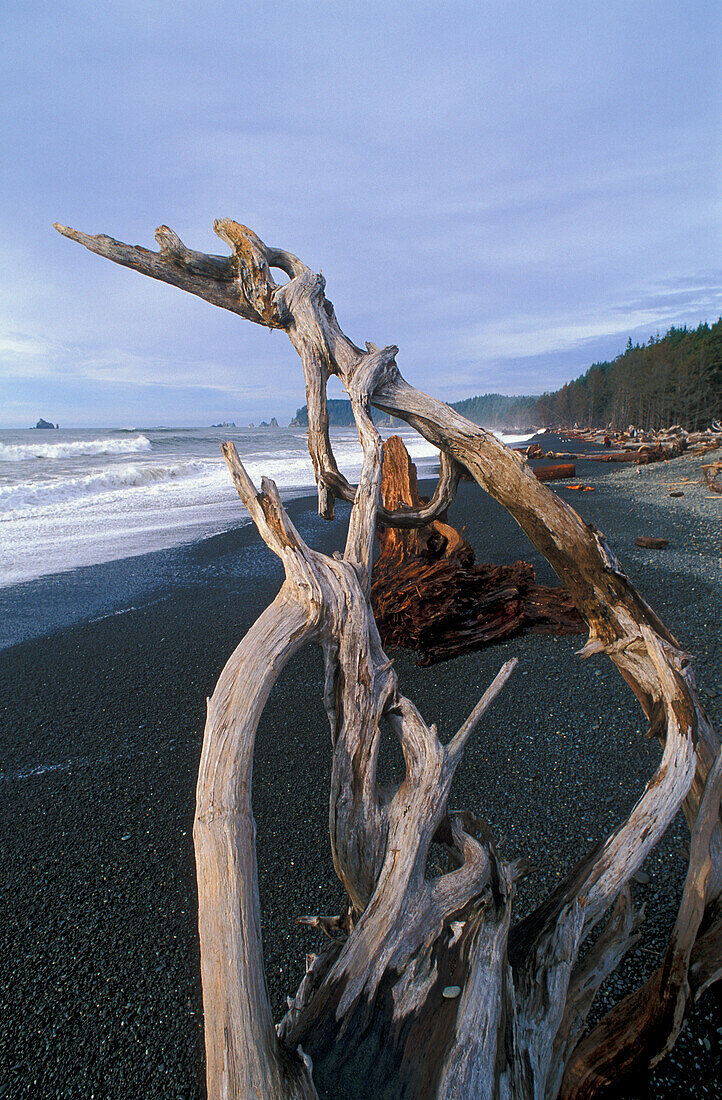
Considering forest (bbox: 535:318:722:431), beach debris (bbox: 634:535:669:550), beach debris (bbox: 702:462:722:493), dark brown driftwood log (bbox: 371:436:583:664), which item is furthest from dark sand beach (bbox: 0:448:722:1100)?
forest (bbox: 535:318:722:431)

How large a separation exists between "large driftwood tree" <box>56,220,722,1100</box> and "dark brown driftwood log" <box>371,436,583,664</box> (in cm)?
210

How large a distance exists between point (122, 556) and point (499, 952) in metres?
7.73

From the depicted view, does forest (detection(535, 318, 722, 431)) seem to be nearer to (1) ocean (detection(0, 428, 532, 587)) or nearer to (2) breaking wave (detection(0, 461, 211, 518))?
(1) ocean (detection(0, 428, 532, 587))

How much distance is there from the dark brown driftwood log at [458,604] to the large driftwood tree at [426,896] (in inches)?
82.7

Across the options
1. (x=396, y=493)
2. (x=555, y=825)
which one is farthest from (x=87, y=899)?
(x=396, y=493)

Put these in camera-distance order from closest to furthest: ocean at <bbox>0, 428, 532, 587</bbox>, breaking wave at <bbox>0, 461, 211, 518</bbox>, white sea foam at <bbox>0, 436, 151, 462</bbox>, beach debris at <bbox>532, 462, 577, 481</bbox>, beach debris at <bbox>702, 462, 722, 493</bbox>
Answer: ocean at <bbox>0, 428, 532, 587</bbox> < beach debris at <bbox>702, 462, 722, 493</bbox> < breaking wave at <bbox>0, 461, 211, 518</bbox> < beach debris at <bbox>532, 462, 577, 481</bbox> < white sea foam at <bbox>0, 436, 151, 462</bbox>

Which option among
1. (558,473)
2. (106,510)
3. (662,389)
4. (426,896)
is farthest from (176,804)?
(662,389)

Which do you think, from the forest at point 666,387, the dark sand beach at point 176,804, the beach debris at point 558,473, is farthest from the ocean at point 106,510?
the forest at point 666,387

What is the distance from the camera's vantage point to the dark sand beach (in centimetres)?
161

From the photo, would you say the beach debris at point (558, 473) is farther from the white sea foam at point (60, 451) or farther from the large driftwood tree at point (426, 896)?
the white sea foam at point (60, 451)

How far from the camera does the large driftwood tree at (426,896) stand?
1097mm

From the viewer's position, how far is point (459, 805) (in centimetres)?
256

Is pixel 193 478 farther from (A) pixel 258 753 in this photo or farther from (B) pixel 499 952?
(B) pixel 499 952

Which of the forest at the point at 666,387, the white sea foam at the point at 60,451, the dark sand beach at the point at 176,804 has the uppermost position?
the forest at the point at 666,387
